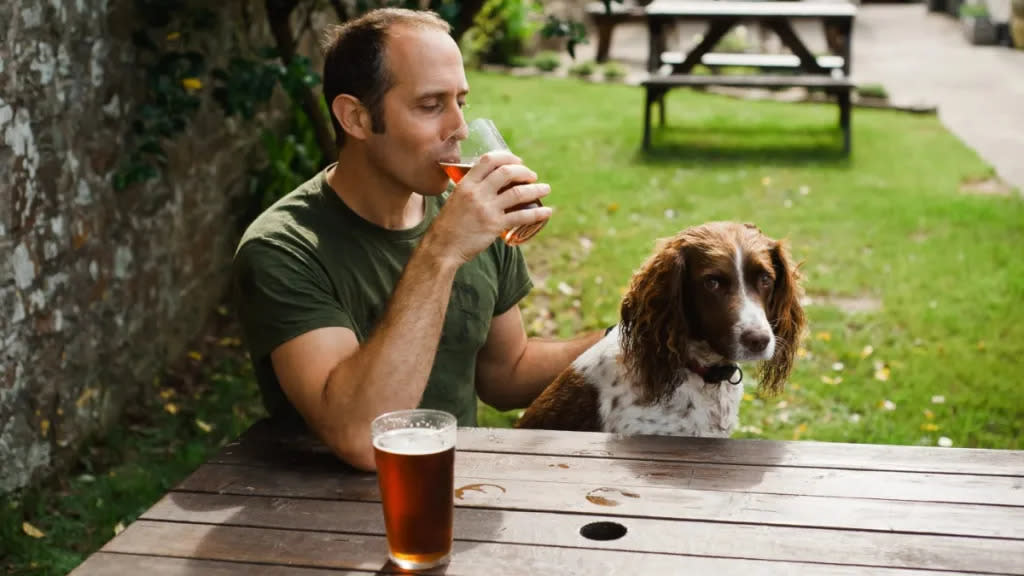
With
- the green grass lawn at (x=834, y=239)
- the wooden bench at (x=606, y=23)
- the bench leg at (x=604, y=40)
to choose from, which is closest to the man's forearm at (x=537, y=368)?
the green grass lawn at (x=834, y=239)

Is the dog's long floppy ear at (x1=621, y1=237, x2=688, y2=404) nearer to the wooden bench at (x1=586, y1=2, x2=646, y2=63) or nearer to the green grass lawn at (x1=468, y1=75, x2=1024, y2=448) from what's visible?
the green grass lawn at (x1=468, y1=75, x2=1024, y2=448)

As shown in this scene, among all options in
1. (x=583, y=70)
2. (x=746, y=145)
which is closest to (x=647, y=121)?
(x=746, y=145)

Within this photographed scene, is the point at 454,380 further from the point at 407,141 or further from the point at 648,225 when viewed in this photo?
the point at 648,225

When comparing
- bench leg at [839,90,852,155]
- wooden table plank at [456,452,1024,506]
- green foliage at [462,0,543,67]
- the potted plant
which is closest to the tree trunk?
wooden table plank at [456,452,1024,506]

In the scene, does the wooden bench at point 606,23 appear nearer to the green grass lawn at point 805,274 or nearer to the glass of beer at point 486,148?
the green grass lawn at point 805,274

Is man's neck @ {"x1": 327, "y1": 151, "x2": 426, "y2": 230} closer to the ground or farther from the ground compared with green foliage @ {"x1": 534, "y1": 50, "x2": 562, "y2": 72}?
farther from the ground

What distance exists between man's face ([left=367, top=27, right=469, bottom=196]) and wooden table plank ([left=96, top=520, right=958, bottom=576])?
98cm

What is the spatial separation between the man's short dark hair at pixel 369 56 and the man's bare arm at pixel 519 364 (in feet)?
2.64

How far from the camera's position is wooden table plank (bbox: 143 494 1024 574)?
1887mm

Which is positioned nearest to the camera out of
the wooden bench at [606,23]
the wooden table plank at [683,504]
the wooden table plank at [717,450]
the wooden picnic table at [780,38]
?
the wooden table plank at [683,504]

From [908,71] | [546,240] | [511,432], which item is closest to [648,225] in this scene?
[546,240]

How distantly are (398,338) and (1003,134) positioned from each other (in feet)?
32.3

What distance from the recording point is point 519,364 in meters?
3.35

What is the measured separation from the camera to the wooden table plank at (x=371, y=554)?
1.85 m
